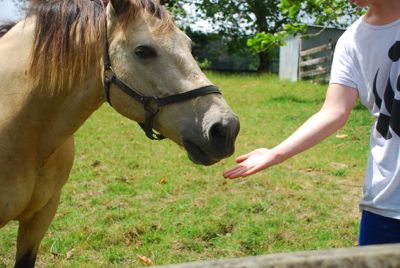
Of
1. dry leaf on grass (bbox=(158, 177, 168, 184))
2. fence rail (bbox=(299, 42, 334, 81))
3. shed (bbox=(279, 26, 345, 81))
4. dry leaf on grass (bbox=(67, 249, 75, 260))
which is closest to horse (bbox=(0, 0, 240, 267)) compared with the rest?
Answer: dry leaf on grass (bbox=(67, 249, 75, 260))

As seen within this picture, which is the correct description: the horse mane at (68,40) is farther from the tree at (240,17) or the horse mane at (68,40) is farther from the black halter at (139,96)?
the tree at (240,17)

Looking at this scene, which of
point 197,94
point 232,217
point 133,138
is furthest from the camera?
point 133,138

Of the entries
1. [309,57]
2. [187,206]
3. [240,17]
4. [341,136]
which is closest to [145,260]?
[187,206]

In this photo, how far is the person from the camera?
5.03 ft

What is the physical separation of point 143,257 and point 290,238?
116 centimetres

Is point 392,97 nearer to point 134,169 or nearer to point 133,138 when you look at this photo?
point 134,169

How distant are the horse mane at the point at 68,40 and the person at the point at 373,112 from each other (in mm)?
806

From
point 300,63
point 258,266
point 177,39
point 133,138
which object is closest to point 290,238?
point 177,39

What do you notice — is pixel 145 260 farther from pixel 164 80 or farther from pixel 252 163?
pixel 252 163

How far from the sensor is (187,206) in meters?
4.02

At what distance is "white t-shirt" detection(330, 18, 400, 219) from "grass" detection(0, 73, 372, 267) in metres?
1.78

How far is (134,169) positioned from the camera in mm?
5094

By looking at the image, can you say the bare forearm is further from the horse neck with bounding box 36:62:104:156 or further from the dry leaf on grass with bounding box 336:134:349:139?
the dry leaf on grass with bounding box 336:134:349:139

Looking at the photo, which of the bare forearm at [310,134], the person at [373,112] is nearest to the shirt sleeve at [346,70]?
the person at [373,112]
